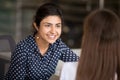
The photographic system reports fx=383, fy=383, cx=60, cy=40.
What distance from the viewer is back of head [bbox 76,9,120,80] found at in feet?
5.43

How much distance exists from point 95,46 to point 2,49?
3.62ft

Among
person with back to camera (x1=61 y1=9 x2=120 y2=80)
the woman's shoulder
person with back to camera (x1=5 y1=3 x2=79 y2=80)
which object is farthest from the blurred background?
person with back to camera (x1=61 y1=9 x2=120 y2=80)

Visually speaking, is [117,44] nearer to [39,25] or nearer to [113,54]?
[113,54]

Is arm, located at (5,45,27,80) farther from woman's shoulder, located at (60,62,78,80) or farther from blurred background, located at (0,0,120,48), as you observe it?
blurred background, located at (0,0,120,48)

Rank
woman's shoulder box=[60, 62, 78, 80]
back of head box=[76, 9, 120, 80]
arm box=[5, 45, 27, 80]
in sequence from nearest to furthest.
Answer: back of head box=[76, 9, 120, 80] → woman's shoulder box=[60, 62, 78, 80] → arm box=[5, 45, 27, 80]

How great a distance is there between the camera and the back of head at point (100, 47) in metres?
1.66

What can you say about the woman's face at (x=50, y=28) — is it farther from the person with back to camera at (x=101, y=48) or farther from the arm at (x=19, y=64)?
the person with back to camera at (x=101, y=48)

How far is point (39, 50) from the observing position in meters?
2.38

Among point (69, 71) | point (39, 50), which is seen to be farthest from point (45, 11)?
point (69, 71)

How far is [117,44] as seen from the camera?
167 centimetres

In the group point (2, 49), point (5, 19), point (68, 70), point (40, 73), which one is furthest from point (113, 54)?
point (5, 19)

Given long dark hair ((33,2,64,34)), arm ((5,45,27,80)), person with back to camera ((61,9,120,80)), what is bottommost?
arm ((5,45,27,80))

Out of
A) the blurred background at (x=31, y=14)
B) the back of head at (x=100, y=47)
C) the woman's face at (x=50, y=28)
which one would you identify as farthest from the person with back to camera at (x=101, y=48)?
the blurred background at (x=31, y=14)

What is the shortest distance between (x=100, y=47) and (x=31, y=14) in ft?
17.4
